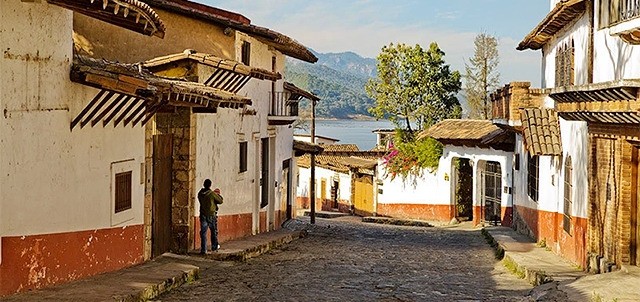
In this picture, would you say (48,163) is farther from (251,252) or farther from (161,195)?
(251,252)

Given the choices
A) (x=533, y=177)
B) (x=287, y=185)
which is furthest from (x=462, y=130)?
(x=533, y=177)

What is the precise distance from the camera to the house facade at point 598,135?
11.4 m

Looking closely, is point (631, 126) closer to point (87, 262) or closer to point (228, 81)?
point (87, 262)

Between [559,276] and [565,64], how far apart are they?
564 centimetres

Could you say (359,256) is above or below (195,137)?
below

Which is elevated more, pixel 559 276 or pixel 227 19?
pixel 227 19

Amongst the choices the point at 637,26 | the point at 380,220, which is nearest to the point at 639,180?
the point at 637,26

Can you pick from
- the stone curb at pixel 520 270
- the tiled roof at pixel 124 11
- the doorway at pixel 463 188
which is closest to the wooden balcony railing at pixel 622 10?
the stone curb at pixel 520 270

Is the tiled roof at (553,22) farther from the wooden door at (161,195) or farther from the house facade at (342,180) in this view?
the house facade at (342,180)

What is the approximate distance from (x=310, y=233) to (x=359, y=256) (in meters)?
6.80

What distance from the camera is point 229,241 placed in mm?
18750

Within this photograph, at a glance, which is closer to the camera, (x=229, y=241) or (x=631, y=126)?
(x=631, y=126)

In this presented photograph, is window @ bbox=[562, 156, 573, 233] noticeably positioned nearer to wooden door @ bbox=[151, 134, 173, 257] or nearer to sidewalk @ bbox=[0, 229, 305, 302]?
sidewalk @ bbox=[0, 229, 305, 302]

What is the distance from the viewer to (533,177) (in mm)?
21562
